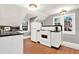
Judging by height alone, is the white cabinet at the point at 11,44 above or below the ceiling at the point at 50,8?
below

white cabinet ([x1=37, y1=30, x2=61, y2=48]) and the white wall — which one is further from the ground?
the white wall

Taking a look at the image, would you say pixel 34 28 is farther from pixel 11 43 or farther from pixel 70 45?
pixel 70 45

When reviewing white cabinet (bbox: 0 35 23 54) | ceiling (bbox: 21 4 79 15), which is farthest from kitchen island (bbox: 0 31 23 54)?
ceiling (bbox: 21 4 79 15)

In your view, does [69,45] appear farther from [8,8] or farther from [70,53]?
[8,8]

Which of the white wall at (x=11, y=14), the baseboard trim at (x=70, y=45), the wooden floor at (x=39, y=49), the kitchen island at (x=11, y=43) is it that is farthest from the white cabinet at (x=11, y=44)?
the baseboard trim at (x=70, y=45)

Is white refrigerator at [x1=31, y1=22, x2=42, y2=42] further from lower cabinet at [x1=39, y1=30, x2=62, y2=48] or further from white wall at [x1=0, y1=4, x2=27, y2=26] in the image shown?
white wall at [x1=0, y1=4, x2=27, y2=26]

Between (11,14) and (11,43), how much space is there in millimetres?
488

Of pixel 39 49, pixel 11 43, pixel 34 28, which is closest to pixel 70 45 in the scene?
pixel 39 49

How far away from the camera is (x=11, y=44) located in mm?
1401

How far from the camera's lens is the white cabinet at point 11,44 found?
1.33 metres

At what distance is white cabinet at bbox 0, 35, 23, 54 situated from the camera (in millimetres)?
1326

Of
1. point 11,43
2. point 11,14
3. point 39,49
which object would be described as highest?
point 11,14

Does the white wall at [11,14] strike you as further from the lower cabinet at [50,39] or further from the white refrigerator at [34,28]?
the lower cabinet at [50,39]
